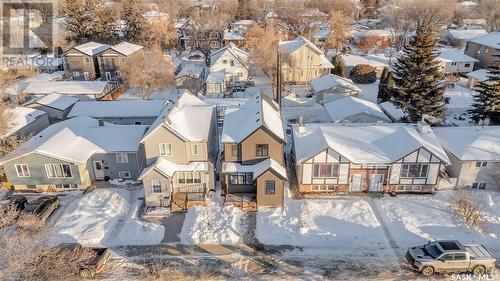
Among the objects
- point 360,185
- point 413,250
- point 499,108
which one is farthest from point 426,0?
point 413,250

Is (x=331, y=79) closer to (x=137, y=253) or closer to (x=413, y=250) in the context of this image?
(x=413, y=250)

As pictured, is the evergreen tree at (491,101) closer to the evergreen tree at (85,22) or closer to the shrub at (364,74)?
the shrub at (364,74)

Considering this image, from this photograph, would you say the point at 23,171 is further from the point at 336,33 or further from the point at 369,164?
the point at 336,33

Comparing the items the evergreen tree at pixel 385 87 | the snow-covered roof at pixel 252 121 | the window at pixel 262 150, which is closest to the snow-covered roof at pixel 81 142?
the snow-covered roof at pixel 252 121

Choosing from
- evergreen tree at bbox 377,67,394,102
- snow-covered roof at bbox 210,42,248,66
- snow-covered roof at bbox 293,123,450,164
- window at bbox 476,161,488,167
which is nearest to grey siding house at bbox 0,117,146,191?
snow-covered roof at bbox 293,123,450,164

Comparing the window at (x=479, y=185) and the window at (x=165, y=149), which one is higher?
the window at (x=165, y=149)
